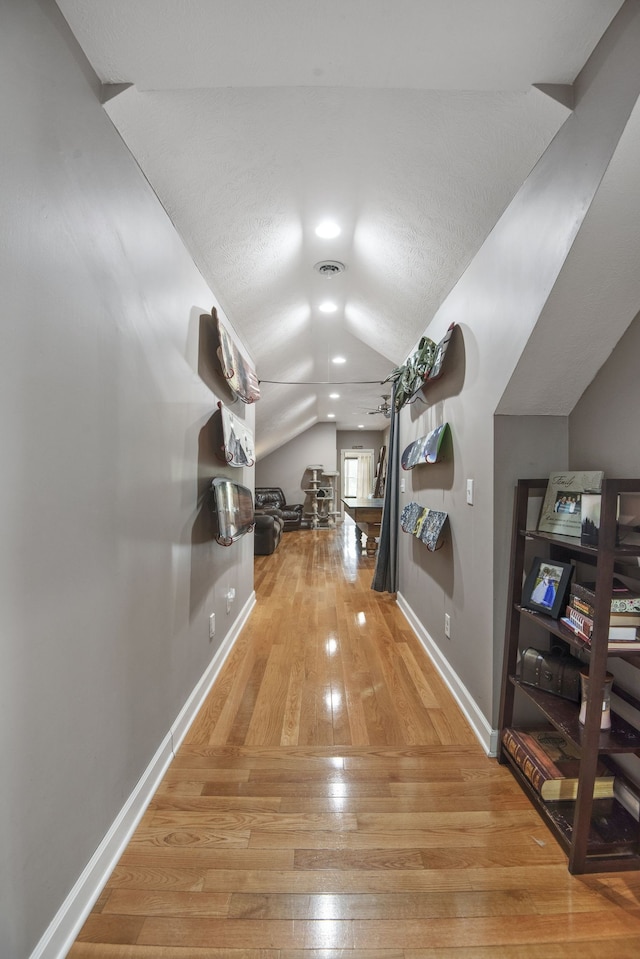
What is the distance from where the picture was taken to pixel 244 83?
1175 millimetres

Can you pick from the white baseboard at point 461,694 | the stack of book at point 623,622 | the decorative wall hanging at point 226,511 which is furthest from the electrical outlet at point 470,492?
the decorative wall hanging at point 226,511

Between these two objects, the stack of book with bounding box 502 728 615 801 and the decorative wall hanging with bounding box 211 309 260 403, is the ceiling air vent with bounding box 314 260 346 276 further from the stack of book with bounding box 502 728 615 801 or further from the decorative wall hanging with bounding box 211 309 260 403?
the stack of book with bounding box 502 728 615 801

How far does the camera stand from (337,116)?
4.70 ft

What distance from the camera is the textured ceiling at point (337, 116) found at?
0.99 metres

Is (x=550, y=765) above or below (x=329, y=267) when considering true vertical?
below

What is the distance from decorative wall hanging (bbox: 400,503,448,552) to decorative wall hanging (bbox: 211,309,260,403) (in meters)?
1.43

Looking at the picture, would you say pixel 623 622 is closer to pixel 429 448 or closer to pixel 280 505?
pixel 429 448

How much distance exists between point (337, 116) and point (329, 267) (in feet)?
4.49

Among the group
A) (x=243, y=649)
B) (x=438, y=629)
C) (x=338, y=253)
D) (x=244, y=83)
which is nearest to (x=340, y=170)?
(x=244, y=83)

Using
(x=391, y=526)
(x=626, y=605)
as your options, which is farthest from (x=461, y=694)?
(x=391, y=526)

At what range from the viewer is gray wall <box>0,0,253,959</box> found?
828mm

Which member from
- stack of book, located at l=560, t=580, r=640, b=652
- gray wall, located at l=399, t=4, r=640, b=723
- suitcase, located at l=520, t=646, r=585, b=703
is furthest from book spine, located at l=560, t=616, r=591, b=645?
gray wall, located at l=399, t=4, r=640, b=723

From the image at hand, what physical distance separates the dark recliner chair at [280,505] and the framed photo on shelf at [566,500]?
23.3 feet

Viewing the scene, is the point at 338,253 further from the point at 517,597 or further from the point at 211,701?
the point at 211,701
